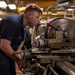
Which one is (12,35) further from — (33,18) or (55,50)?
A: (55,50)

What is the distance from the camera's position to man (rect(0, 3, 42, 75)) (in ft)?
7.04

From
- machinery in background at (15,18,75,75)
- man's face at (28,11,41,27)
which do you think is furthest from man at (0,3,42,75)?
machinery in background at (15,18,75,75)

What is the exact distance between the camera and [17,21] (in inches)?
88.9

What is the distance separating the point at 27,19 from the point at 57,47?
466 mm

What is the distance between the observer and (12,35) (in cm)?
218

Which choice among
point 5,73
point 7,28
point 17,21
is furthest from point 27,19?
point 5,73

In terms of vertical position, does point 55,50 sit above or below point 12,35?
below

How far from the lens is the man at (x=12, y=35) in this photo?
2.15 metres

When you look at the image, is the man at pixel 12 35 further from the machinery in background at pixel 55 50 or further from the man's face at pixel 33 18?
the machinery in background at pixel 55 50

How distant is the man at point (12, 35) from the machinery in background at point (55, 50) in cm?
17

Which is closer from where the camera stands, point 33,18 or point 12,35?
point 12,35

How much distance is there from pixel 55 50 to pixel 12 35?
481 mm

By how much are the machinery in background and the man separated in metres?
0.17

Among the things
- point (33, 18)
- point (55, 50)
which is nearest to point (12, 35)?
point (33, 18)
